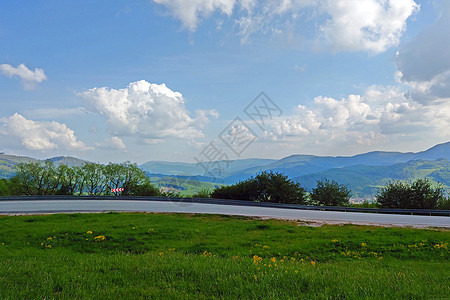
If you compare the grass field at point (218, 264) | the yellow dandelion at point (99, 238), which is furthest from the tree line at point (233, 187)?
the yellow dandelion at point (99, 238)

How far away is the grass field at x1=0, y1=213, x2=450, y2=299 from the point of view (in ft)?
17.1

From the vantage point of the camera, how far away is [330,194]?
34.6 m

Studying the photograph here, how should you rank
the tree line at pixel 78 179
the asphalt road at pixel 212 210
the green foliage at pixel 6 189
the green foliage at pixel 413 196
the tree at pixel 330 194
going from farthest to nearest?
the green foliage at pixel 6 189, the tree line at pixel 78 179, the tree at pixel 330 194, the green foliage at pixel 413 196, the asphalt road at pixel 212 210

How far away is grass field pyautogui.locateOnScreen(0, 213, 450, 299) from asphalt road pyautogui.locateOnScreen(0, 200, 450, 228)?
630 cm

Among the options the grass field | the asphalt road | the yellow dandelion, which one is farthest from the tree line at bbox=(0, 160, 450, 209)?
the yellow dandelion

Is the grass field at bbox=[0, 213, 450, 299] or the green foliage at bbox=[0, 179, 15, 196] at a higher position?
the green foliage at bbox=[0, 179, 15, 196]

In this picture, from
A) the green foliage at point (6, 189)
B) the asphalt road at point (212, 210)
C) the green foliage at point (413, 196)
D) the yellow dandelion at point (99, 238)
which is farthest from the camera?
the green foliage at point (6, 189)

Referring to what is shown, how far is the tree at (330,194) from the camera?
34.2m

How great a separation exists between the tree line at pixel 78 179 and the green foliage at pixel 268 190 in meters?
15.2

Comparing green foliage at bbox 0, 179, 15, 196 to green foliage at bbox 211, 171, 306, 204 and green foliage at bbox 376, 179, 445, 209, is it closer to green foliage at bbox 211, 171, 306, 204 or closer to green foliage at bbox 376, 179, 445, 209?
green foliage at bbox 211, 171, 306, 204

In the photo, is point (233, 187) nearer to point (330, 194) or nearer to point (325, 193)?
point (325, 193)

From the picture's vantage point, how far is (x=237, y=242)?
11930 millimetres

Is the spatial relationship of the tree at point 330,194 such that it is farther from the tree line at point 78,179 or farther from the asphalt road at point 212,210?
the tree line at point 78,179

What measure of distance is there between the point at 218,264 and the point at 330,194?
30430mm
